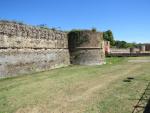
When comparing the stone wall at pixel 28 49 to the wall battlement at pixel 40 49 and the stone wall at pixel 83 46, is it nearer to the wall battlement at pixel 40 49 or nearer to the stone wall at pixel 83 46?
the wall battlement at pixel 40 49

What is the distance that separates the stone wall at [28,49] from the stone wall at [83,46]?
132 cm

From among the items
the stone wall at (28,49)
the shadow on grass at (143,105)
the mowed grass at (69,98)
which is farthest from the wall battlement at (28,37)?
the shadow on grass at (143,105)

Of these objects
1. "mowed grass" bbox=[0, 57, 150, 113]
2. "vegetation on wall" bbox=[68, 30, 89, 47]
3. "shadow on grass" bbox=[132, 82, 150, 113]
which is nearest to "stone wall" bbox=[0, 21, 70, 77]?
"vegetation on wall" bbox=[68, 30, 89, 47]

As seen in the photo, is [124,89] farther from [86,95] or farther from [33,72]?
[33,72]

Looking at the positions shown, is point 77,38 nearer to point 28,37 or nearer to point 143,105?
point 28,37

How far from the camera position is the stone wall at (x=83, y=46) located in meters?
26.8

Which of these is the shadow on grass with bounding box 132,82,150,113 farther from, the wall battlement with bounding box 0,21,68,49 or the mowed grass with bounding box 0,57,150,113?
the wall battlement with bounding box 0,21,68,49

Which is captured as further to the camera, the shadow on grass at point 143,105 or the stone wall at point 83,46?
the stone wall at point 83,46

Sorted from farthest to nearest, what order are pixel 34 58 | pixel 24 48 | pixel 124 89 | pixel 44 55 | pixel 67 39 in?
pixel 67 39, pixel 44 55, pixel 34 58, pixel 24 48, pixel 124 89

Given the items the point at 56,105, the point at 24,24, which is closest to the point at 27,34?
the point at 24,24

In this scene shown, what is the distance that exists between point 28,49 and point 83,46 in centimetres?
823

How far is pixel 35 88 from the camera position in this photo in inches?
501

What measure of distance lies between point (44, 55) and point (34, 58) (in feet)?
5.67

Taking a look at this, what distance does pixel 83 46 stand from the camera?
2681 centimetres
